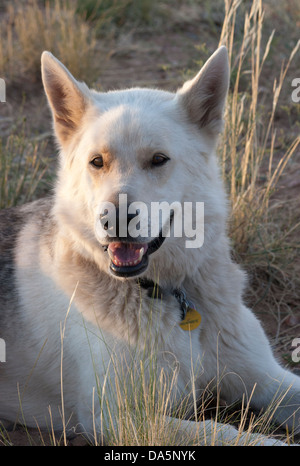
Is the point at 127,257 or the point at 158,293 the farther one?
the point at 158,293

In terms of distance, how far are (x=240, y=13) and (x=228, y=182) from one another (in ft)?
12.9

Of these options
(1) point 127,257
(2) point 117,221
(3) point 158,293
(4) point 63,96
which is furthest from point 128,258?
(4) point 63,96

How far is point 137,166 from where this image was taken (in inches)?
119

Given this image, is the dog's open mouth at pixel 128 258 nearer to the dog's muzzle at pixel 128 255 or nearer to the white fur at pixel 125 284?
the dog's muzzle at pixel 128 255

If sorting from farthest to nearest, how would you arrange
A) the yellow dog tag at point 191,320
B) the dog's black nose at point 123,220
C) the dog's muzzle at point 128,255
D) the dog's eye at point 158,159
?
the yellow dog tag at point 191,320
the dog's eye at point 158,159
the dog's muzzle at point 128,255
the dog's black nose at point 123,220

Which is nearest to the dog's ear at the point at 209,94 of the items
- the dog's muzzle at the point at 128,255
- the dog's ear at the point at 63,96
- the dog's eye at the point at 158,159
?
the dog's eye at the point at 158,159

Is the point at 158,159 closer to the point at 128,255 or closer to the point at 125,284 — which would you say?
the point at 128,255

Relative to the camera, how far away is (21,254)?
3.57m

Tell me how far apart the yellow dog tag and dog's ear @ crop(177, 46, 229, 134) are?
97 centimetres

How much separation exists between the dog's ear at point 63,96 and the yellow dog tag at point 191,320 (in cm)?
114

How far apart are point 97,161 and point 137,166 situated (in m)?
0.22

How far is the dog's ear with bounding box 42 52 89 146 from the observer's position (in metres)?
3.20

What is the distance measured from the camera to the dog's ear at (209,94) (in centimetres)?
320

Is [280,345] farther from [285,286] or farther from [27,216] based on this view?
[27,216]
